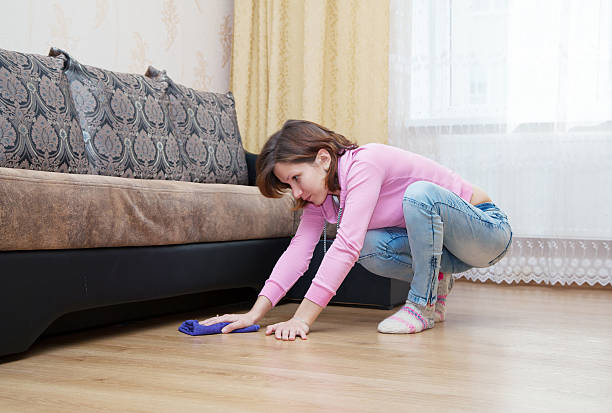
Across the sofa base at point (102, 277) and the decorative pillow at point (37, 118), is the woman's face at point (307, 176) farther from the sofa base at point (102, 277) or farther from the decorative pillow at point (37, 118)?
the decorative pillow at point (37, 118)

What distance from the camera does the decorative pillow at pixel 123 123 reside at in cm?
212

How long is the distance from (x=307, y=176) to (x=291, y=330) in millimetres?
392

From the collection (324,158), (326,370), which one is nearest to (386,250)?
(324,158)

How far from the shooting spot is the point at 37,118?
1.86m

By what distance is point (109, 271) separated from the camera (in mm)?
1542

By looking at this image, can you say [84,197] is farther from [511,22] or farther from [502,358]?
[511,22]

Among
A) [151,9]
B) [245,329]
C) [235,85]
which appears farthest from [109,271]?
[235,85]

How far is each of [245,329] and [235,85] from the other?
2.06 meters

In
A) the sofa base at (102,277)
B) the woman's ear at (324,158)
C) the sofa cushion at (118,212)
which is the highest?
the woman's ear at (324,158)

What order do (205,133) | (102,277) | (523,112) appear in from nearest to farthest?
(102,277)
(205,133)
(523,112)

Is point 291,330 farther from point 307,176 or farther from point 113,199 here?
point 113,199

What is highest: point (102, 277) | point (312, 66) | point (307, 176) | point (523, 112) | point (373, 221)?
point (312, 66)

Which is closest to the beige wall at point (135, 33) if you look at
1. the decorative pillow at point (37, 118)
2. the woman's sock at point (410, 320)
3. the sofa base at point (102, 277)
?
the decorative pillow at point (37, 118)

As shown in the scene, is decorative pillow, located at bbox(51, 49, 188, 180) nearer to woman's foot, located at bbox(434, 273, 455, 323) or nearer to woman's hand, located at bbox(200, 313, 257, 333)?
woman's hand, located at bbox(200, 313, 257, 333)
